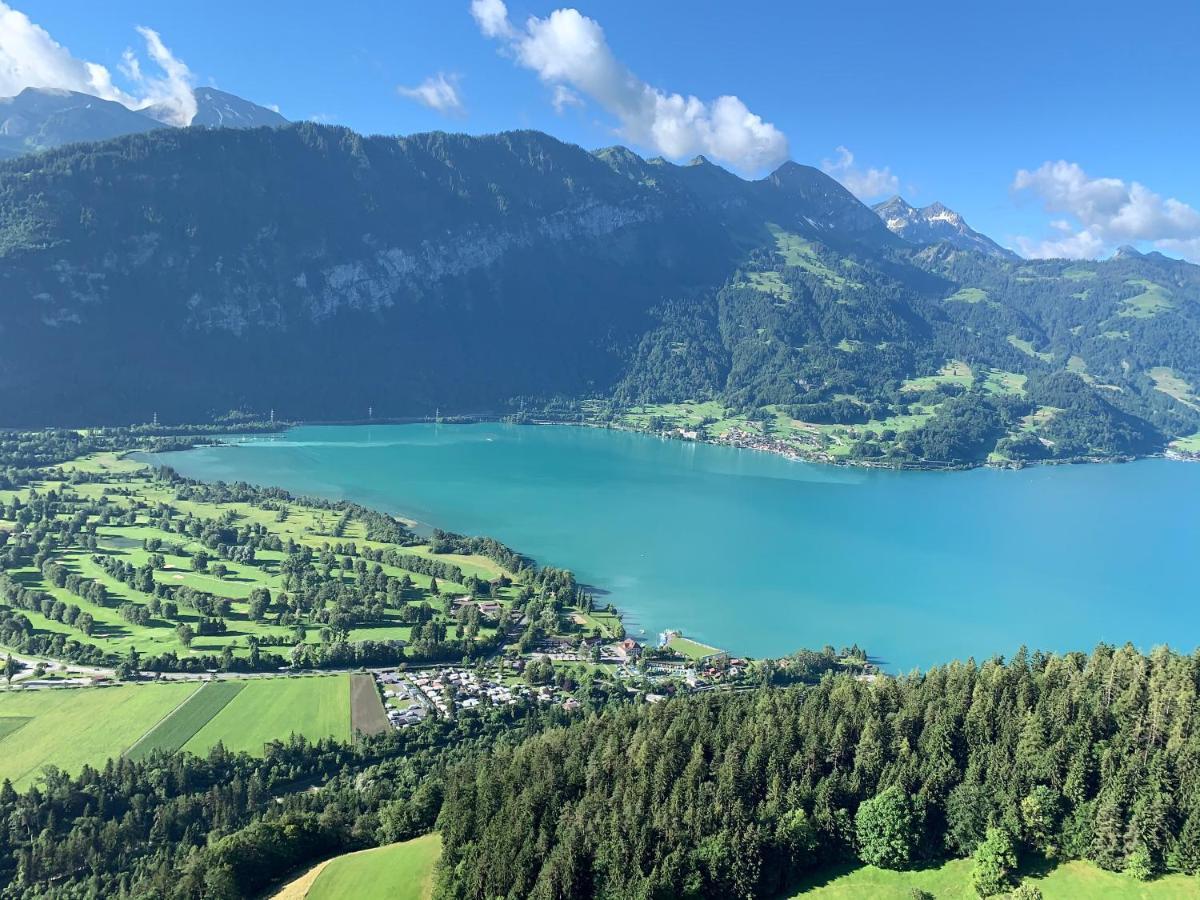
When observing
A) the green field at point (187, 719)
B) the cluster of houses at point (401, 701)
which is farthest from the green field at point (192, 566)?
the cluster of houses at point (401, 701)

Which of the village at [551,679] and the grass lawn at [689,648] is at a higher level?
the grass lawn at [689,648]

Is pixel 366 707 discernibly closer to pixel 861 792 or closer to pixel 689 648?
pixel 689 648

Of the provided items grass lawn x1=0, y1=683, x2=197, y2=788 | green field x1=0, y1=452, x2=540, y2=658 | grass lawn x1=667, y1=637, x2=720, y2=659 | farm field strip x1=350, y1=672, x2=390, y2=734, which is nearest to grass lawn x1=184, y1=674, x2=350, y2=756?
farm field strip x1=350, y1=672, x2=390, y2=734

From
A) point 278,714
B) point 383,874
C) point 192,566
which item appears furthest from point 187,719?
point 192,566

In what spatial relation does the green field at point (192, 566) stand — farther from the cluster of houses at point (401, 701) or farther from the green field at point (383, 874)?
the green field at point (383, 874)

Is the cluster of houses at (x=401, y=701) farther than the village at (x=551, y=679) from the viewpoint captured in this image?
No

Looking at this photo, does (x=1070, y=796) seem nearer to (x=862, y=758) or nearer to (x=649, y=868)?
(x=862, y=758)
